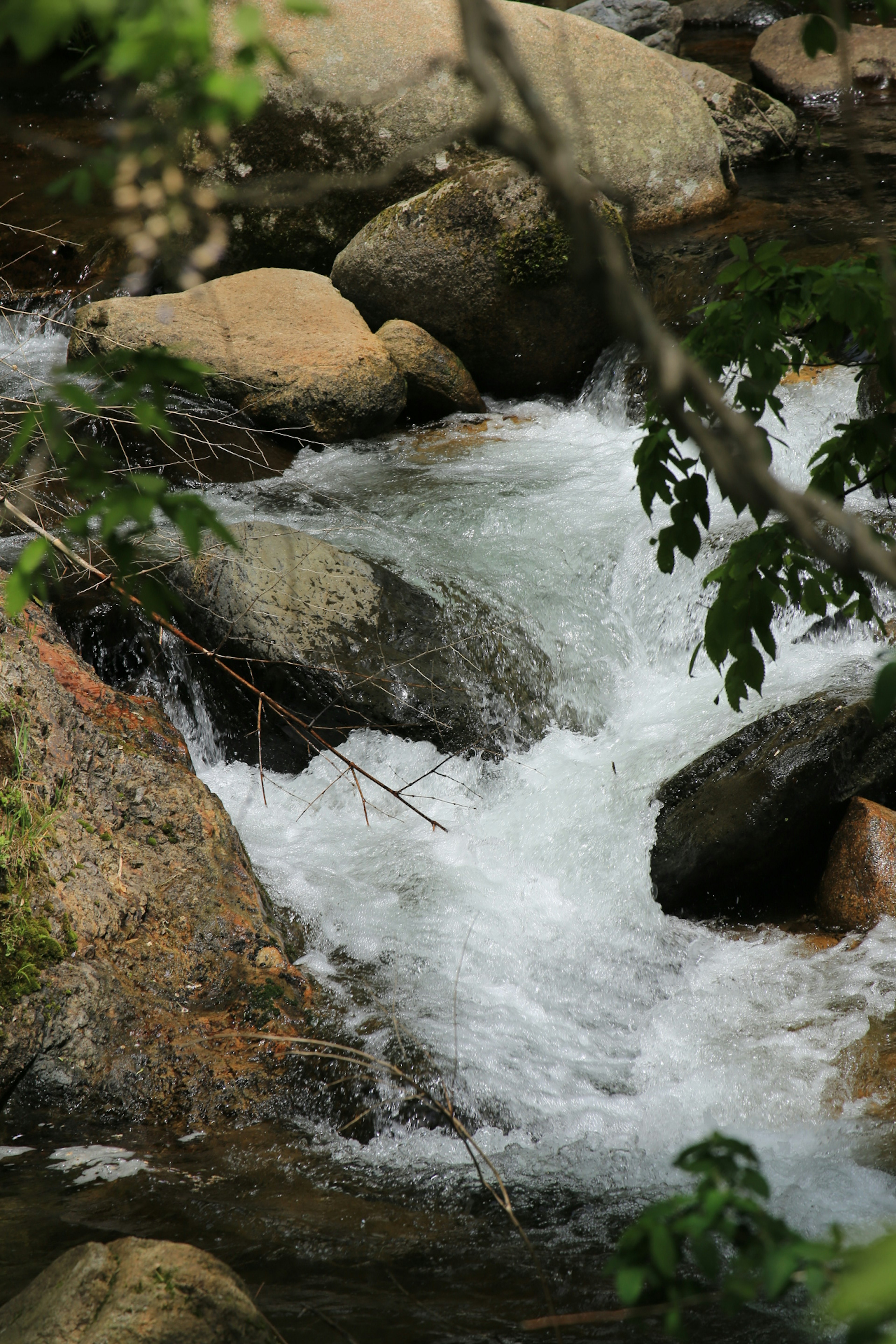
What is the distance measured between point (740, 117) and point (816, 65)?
7.86ft

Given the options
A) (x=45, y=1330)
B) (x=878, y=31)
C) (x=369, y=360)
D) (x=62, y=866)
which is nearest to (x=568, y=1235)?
(x=45, y=1330)

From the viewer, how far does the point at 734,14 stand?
16.6m

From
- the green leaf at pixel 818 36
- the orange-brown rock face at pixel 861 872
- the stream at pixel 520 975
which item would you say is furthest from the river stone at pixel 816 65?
the green leaf at pixel 818 36

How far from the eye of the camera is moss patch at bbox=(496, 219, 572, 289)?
7.82 metres

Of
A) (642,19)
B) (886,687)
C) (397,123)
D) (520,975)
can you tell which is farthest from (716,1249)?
(642,19)

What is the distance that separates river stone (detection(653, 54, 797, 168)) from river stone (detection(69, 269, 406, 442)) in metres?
5.88

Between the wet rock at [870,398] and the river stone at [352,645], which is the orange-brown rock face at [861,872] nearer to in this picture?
the river stone at [352,645]

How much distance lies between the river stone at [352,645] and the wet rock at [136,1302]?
121 inches

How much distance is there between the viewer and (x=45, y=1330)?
1814 mm

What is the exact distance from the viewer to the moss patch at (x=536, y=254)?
7.82 m

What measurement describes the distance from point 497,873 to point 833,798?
1455mm

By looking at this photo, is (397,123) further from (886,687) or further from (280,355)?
(886,687)

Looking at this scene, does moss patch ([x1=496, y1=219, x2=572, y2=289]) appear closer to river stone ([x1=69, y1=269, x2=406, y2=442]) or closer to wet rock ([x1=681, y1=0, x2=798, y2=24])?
river stone ([x1=69, y1=269, x2=406, y2=442])

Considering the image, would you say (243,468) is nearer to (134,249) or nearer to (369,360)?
(369,360)
